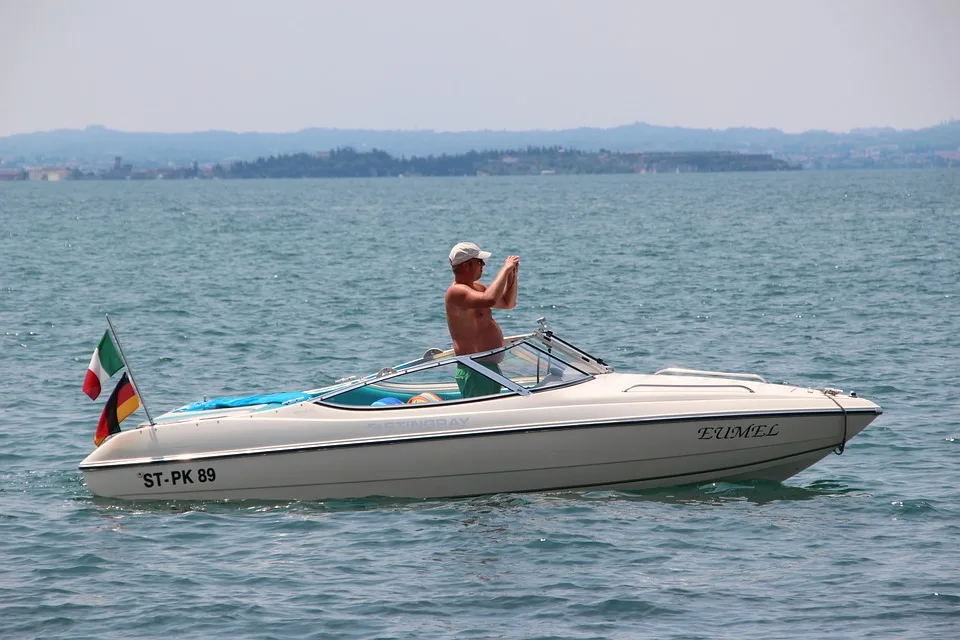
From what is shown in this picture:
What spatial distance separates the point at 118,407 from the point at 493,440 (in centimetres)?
331

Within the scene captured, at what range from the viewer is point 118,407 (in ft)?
38.0

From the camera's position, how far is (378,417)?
11305mm

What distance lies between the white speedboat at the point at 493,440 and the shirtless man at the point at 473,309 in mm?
59

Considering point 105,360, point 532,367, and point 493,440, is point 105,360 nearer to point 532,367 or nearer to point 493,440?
point 493,440

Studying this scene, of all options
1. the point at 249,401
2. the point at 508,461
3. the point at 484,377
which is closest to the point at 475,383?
the point at 484,377

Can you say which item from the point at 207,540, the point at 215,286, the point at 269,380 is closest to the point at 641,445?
the point at 207,540

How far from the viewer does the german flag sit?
1159 cm

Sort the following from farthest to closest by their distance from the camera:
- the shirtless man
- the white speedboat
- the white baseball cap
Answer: the white baseball cap → the shirtless man → the white speedboat

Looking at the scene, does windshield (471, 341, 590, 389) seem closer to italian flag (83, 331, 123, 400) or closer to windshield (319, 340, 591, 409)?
windshield (319, 340, 591, 409)

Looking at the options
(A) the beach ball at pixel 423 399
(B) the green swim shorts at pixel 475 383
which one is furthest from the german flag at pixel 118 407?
(B) the green swim shorts at pixel 475 383

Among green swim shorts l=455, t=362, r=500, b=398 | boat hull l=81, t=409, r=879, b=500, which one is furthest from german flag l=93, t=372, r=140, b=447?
green swim shorts l=455, t=362, r=500, b=398

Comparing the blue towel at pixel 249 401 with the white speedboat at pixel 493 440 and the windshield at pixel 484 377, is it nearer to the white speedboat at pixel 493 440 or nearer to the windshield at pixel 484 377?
the white speedboat at pixel 493 440

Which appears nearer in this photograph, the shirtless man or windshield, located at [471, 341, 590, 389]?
the shirtless man

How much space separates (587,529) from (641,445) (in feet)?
3.07
